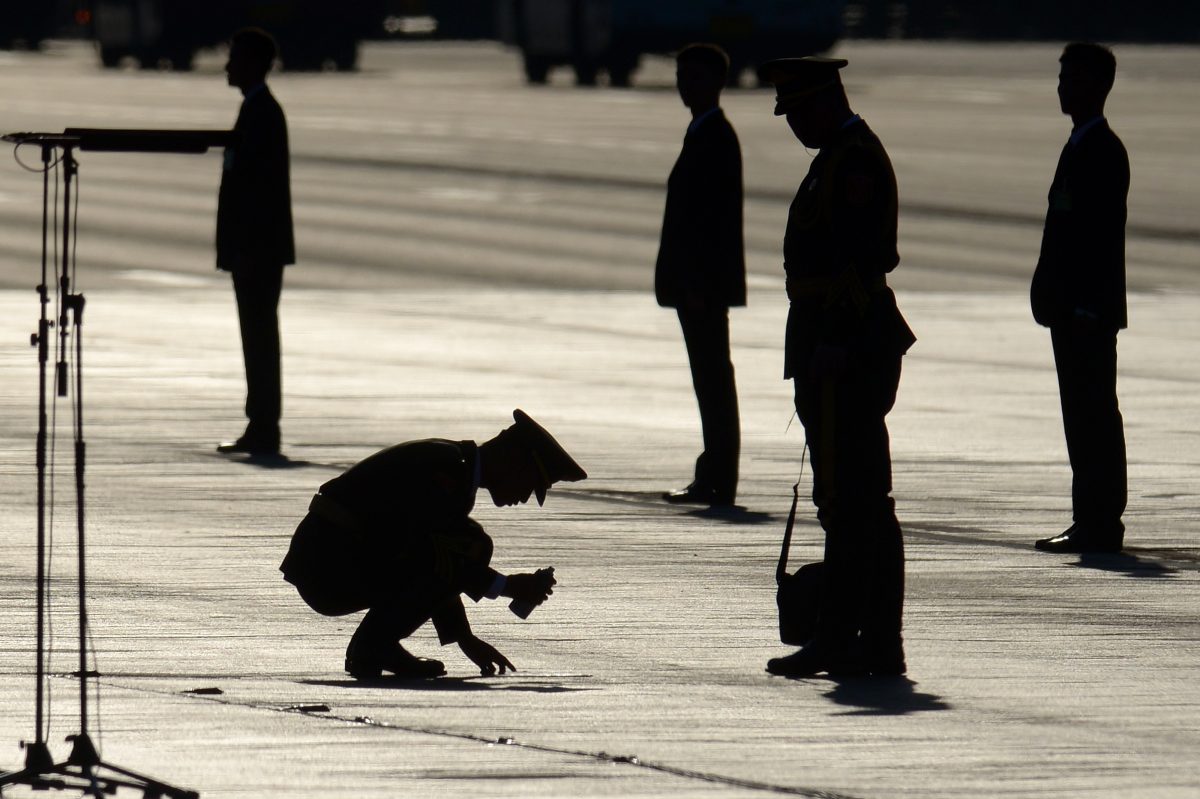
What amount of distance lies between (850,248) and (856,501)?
762 mm

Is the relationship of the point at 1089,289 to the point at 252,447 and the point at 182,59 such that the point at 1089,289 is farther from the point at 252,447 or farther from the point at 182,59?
the point at 182,59

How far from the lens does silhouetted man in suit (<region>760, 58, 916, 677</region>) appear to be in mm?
8297

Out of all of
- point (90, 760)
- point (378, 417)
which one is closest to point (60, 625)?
point (90, 760)

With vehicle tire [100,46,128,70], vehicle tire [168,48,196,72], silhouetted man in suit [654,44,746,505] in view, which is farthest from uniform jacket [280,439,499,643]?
vehicle tire [100,46,128,70]

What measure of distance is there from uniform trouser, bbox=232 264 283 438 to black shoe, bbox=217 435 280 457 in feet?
0.10

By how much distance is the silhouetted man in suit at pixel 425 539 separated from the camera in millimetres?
Answer: 8188

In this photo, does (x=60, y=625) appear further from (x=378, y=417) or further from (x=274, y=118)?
(x=378, y=417)

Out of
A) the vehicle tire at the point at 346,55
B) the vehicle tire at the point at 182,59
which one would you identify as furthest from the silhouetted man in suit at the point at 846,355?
the vehicle tire at the point at 346,55

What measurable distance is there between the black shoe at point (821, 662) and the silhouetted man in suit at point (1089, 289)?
9.11ft

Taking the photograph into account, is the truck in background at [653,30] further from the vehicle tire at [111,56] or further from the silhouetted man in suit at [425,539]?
the silhouetted man in suit at [425,539]

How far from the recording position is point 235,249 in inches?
553

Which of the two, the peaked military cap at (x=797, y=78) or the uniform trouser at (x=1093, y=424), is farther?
the uniform trouser at (x=1093, y=424)

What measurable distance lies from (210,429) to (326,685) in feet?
23.0

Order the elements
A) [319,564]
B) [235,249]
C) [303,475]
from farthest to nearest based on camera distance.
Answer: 1. [235,249]
2. [303,475]
3. [319,564]
